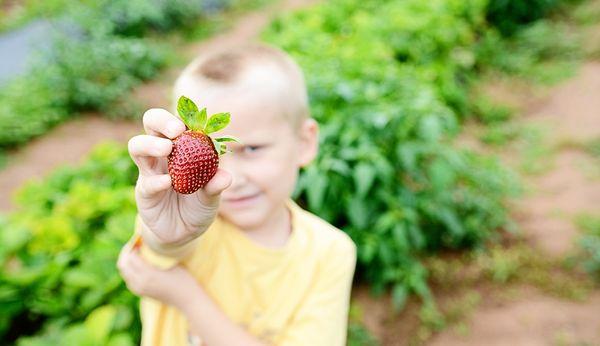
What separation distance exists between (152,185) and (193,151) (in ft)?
0.30

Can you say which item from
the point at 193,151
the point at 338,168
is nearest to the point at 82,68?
the point at 338,168

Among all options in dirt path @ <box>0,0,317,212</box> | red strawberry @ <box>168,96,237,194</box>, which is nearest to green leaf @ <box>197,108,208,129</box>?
red strawberry @ <box>168,96,237,194</box>

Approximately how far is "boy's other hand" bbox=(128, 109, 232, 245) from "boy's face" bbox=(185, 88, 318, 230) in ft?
1.08

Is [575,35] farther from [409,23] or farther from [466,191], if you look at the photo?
[466,191]

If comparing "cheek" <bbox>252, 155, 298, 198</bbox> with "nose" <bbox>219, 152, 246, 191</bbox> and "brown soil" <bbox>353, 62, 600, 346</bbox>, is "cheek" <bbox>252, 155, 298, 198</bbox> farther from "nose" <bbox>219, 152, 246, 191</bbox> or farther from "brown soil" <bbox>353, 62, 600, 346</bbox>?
"brown soil" <bbox>353, 62, 600, 346</bbox>

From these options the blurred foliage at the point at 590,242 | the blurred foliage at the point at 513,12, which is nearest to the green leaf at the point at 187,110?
the blurred foliage at the point at 590,242

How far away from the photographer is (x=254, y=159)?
4.45 feet

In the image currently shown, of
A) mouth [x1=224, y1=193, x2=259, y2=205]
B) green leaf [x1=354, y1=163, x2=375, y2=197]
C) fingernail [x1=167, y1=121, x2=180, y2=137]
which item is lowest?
green leaf [x1=354, y1=163, x2=375, y2=197]

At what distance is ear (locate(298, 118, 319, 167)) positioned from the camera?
5.09 ft

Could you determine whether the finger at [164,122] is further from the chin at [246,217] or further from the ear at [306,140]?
the ear at [306,140]

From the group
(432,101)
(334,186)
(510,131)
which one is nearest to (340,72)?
(432,101)

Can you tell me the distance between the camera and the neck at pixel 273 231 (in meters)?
1.45

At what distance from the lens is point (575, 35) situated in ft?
21.1

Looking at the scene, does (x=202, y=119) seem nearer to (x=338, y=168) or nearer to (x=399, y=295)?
(x=338, y=168)
